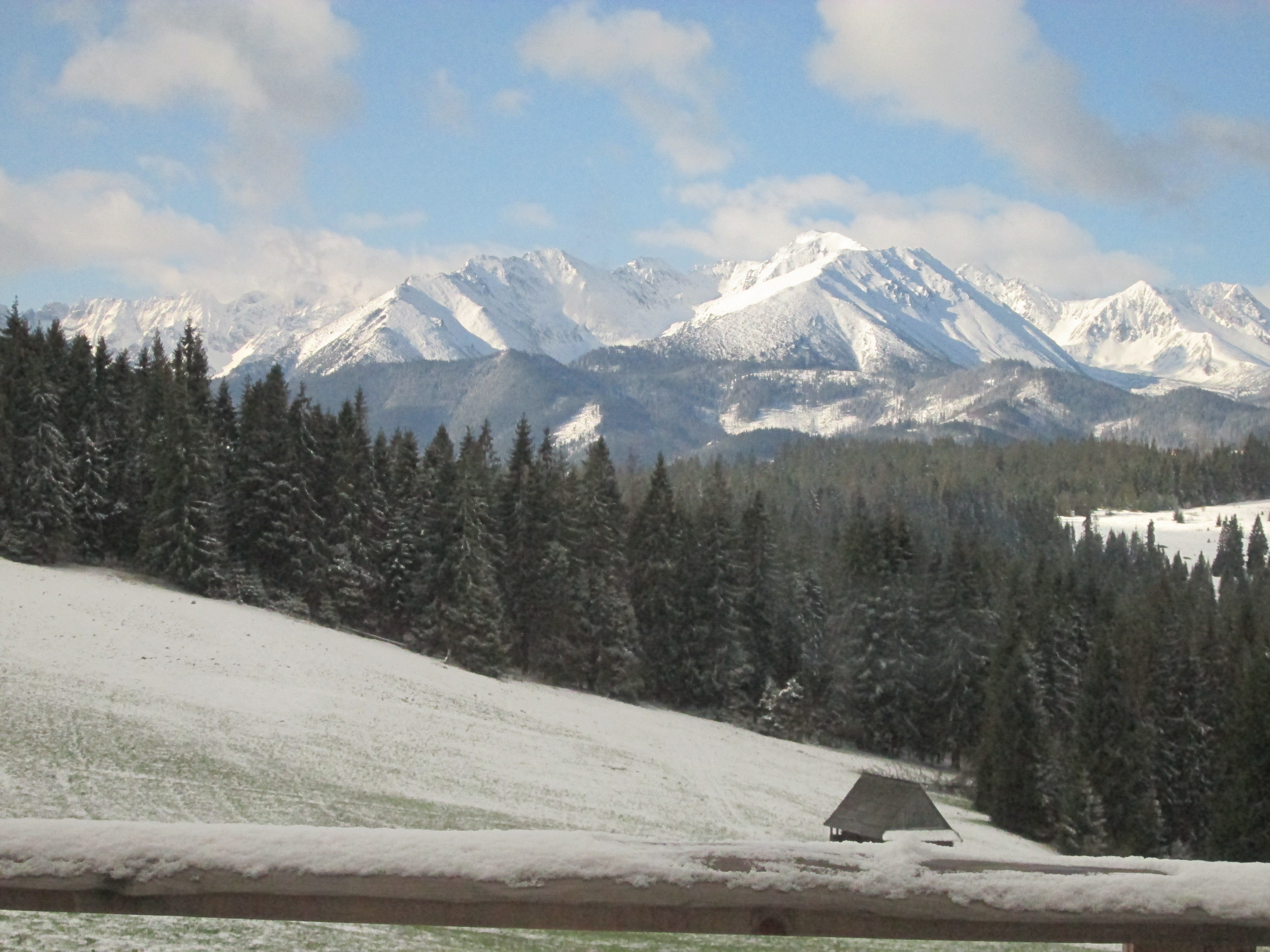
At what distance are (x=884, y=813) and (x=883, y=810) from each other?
133 mm

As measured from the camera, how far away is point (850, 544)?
249 ft

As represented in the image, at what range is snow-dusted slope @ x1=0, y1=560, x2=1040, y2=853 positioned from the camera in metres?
24.3

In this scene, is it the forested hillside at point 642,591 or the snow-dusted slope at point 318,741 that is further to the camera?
the forested hillside at point 642,591

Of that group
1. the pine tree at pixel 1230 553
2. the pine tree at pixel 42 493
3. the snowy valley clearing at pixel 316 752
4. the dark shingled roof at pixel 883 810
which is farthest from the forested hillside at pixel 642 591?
the pine tree at pixel 1230 553

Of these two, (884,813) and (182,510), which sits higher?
(182,510)

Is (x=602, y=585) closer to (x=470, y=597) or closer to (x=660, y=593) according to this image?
(x=660, y=593)

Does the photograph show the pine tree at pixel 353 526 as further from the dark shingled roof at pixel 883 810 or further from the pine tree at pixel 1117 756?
the pine tree at pixel 1117 756

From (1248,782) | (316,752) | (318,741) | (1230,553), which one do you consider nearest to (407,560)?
(318,741)

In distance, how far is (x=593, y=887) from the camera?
3707 millimetres

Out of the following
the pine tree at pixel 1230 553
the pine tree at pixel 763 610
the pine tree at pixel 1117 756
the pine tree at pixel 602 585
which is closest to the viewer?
the pine tree at pixel 1117 756

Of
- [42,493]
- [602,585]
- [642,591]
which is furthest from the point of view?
[642,591]

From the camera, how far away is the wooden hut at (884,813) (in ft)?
108

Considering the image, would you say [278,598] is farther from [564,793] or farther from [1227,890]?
[1227,890]

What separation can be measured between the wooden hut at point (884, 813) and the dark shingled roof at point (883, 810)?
1cm
